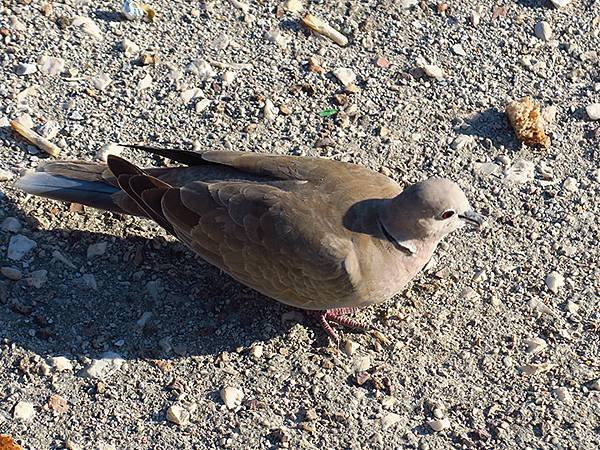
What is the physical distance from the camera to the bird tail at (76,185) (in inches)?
223

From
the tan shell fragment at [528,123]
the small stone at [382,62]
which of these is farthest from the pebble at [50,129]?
the tan shell fragment at [528,123]

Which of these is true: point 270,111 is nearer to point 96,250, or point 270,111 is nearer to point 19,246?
point 96,250

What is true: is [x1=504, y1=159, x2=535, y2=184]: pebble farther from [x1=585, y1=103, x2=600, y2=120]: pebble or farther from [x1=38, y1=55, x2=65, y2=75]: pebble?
[x1=38, y1=55, x2=65, y2=75]: pebble

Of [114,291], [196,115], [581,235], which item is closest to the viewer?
[114,291]

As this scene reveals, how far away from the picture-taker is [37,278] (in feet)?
18.2

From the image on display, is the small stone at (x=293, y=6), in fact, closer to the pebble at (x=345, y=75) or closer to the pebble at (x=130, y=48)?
the pebble at (x=345, y=75)

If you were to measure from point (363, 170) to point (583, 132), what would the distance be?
5.68ft

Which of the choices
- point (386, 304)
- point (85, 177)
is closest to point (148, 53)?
point (85, 177)

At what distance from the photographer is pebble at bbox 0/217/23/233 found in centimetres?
575

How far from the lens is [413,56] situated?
6.90m

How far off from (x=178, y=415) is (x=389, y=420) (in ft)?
3.34

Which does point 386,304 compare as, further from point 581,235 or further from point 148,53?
point 148,53

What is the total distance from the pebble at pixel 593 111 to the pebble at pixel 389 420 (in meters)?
2.53

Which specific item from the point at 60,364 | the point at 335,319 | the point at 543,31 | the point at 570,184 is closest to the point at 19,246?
the point at 60,364
